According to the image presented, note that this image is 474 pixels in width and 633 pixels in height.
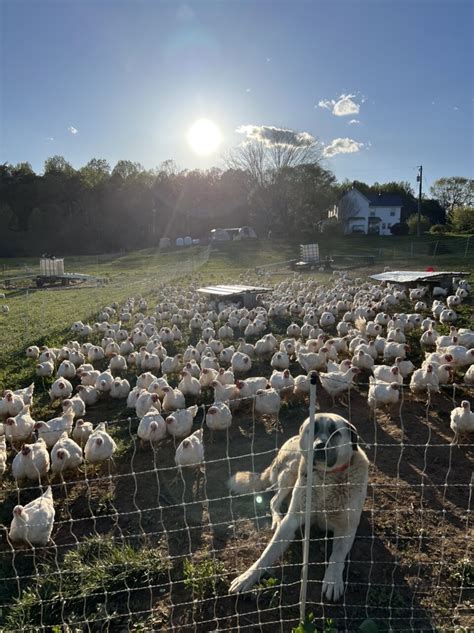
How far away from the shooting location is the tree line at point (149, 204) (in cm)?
5538

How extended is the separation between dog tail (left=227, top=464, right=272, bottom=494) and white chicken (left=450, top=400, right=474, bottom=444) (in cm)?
271

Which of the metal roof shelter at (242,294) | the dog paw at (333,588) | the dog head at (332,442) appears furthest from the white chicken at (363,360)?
the metal roof shelter at (242,294)

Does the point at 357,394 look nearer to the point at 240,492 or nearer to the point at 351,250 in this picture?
the point at 240,492

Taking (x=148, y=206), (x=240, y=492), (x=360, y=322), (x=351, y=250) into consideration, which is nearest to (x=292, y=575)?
(x=240, y=492)

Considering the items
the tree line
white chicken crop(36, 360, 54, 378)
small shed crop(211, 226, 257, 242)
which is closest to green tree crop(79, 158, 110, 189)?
the tree line

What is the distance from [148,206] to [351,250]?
30.6 metres

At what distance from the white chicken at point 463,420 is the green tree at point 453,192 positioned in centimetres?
7412

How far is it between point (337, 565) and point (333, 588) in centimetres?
19

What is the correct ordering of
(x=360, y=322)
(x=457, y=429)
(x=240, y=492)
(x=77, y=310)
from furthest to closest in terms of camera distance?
(x=77, y=310), (x=360, y=322), (x=457, y=429), (x=240, y=492)

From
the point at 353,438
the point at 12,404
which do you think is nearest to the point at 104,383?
the point at 12,404

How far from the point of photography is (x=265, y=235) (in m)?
57.6

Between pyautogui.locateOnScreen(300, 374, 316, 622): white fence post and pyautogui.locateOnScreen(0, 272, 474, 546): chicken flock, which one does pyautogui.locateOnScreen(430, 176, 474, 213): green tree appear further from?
pyautogui.locateOnScreen(300, 374, 316, 622): white fence post

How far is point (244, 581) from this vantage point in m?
3.93

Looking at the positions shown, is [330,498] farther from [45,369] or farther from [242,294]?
[242,294]
